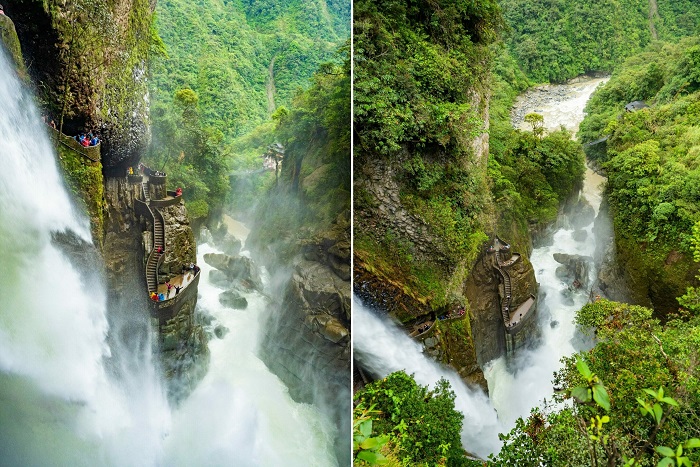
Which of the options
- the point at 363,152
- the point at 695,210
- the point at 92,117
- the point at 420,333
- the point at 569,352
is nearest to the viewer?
the point at 92,117

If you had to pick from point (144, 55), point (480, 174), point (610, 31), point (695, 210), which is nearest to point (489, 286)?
point (480, 174)

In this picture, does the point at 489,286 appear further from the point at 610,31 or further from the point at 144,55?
the point at 610,31

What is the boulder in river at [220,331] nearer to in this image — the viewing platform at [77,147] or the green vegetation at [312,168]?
the green vegetation at [312,168]

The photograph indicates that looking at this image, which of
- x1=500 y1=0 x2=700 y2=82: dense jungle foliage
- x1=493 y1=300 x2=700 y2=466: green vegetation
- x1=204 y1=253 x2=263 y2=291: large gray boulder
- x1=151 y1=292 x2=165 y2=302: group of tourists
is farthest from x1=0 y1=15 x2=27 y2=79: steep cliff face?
x1=500 y1=0 x2=700 y2=82: dense jungle foliage

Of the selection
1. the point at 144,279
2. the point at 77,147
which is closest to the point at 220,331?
the point at 144,279

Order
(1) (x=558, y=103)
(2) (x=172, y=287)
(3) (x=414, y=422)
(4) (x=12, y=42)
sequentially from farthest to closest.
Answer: (1) (x=558, y=103), (3) (x=414, y=422), (2) (x=172, y=287), (4) (x=12, y=42)

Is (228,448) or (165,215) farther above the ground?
(165,215)

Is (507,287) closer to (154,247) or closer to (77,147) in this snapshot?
(154,247)
